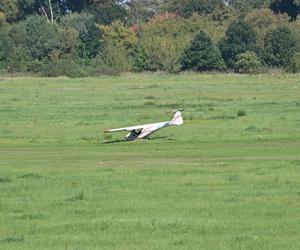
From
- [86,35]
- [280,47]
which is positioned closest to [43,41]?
[86,35]

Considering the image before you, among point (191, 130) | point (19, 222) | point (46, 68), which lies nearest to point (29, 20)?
point (46, 68)

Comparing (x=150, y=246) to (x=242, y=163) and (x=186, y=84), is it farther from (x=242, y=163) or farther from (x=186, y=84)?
(x=186, y=84)

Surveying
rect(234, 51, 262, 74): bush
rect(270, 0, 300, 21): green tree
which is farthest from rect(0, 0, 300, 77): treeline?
rect(270, 0, 300, 21): green tree

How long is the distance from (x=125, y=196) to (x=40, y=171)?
16.0 feet

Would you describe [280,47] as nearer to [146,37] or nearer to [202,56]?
[202,56]

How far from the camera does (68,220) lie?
1561cm

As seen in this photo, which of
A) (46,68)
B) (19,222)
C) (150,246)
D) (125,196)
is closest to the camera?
(150,246)

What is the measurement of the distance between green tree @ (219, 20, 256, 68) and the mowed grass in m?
46.9

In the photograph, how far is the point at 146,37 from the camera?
10156 centimetres

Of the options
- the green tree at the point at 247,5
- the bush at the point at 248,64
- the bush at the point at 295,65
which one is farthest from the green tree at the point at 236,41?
the green tree at the point at 247,5

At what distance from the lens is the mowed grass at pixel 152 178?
1432cm

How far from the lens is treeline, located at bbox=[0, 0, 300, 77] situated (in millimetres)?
90688

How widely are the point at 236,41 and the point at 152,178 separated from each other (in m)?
75.3

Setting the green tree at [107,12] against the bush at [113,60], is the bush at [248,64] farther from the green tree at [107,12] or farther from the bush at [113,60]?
the green tree at [107,12]
